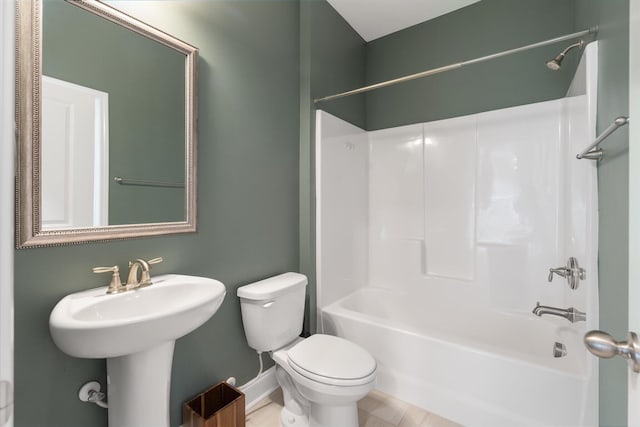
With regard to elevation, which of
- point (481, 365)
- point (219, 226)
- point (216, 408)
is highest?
point (219, 226)

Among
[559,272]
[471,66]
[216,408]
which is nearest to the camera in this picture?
[216,408]

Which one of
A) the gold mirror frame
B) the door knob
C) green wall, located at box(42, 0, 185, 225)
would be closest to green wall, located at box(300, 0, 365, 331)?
green wall, located at box(42, 0, 185, 225)

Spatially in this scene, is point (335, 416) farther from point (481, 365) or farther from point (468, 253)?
point (468, 253)

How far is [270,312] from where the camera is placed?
1.57 m

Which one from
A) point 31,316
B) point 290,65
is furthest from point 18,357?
point 290,65

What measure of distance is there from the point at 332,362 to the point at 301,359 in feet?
0.52

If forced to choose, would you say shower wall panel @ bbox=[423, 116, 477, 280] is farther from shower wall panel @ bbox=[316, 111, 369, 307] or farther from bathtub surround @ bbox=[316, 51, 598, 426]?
shower wall panel @ bbox=[316, 111, 369, 307]

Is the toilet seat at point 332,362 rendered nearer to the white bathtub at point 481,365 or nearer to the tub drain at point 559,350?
the white bathtub at point 481,365

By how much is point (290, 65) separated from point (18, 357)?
2002mm

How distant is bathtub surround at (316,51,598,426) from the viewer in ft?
4.61

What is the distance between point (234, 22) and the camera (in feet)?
5.24

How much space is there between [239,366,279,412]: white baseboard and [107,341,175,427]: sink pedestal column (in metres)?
0.69

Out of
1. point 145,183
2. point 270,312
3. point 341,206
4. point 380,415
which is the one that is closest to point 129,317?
point 145,183

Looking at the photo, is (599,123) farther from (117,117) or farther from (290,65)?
(117,117)
